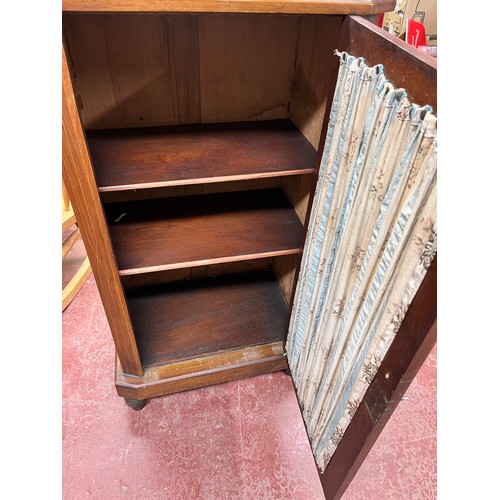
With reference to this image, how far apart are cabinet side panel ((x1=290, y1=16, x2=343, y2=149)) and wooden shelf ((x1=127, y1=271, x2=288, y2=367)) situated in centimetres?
83

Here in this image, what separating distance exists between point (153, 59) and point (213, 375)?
3.80 feet

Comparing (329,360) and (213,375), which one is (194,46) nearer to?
(329,360)

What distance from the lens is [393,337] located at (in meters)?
0.72

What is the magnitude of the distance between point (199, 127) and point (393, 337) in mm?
878

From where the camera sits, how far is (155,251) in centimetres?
122

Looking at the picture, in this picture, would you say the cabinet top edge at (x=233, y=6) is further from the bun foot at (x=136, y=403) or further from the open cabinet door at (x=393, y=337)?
the bun foot at (x=136, y=403)

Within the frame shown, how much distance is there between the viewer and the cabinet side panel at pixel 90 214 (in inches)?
31.0

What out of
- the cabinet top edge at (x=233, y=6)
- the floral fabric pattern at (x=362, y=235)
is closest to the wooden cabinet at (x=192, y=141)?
the cabinet top edge at (x=233, y=6)

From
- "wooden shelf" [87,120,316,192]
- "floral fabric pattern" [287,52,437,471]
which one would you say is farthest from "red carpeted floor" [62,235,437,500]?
"wooden shelf" [87,120,316,192]

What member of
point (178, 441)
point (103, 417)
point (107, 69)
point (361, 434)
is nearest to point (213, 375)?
point (178, 441)

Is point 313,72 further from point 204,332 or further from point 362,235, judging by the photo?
point 204,332

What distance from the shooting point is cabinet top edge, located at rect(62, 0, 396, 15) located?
0.70 meters

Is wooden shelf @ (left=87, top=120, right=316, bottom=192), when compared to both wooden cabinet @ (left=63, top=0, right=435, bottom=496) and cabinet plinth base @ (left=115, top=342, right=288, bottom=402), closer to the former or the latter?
wooden cabinet @ (left=63, top=0, right=435, bottom=496)

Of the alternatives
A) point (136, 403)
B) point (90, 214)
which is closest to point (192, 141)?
point (90, 214)
